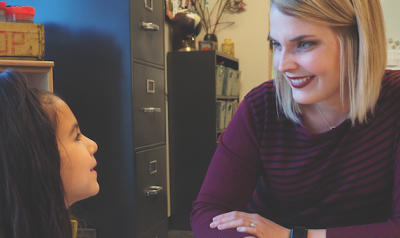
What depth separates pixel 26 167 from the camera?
0.65m

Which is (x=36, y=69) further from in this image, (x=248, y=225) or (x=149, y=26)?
(x=248, y=225)

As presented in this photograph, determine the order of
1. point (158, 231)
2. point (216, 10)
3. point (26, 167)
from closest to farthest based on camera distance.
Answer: point (26, 167)
point (158, 231)
point (216, 10)

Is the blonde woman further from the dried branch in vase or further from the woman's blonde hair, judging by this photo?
the dried branch in vase

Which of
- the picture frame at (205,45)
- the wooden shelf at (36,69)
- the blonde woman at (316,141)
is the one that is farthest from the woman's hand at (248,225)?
the picture frame at (205,45)

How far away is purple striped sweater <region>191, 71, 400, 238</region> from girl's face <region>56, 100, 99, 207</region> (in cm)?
31

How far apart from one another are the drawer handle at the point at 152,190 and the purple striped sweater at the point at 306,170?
3.37 feet

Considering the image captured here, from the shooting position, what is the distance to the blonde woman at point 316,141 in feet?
2.90

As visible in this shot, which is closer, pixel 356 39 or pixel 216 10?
pixel 356 39

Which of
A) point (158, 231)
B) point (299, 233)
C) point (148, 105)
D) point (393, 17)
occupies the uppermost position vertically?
point (393, 17)

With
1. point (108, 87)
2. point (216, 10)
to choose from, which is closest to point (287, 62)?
point (108, 87)

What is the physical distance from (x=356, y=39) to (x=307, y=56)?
135mm

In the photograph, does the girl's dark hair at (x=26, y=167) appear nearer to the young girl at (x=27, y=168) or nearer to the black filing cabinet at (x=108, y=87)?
the young girl at (x=27, y=168)

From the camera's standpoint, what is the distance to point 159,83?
85.9 inches

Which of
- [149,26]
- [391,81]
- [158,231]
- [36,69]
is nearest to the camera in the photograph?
[391,81]
